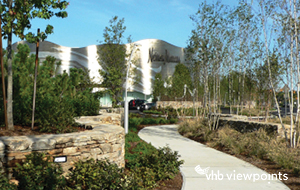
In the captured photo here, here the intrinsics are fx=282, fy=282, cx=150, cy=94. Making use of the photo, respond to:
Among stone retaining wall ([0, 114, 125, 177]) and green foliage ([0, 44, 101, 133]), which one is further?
green foliage ([0, 44, 101, 133])

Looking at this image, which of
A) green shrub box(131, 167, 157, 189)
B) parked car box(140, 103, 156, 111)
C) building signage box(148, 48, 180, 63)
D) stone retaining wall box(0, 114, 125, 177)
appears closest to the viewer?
stone retaining wall box(0, 114, 125, 177)

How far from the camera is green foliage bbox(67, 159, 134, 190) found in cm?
509

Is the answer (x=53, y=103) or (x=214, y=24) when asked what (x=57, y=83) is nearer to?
(x=53, y=103)

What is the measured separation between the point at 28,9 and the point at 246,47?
14.7m

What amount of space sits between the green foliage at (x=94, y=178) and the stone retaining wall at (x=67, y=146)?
27cm

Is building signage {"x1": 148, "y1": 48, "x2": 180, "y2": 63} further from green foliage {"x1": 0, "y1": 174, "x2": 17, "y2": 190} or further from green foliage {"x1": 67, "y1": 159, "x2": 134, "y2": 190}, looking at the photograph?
green foliage {"x1": 0, "y1": 174, "x2": 17, "y2": 190}

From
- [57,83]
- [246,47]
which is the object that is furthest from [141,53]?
[57,83]

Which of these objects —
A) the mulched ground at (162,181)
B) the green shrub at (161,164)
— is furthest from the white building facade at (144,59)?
the green shrub at (161,164)

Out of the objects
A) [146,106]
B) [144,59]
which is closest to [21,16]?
[146,106]

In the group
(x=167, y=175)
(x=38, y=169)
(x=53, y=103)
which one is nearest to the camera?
(x=38, y=169)

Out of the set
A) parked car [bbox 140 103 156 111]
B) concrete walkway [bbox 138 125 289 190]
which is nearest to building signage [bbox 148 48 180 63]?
parked car [bbox 140 103 156 111]

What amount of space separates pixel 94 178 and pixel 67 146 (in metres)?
0.87

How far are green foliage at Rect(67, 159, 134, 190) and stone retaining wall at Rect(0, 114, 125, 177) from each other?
268 mm

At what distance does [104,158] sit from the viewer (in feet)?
20.1
